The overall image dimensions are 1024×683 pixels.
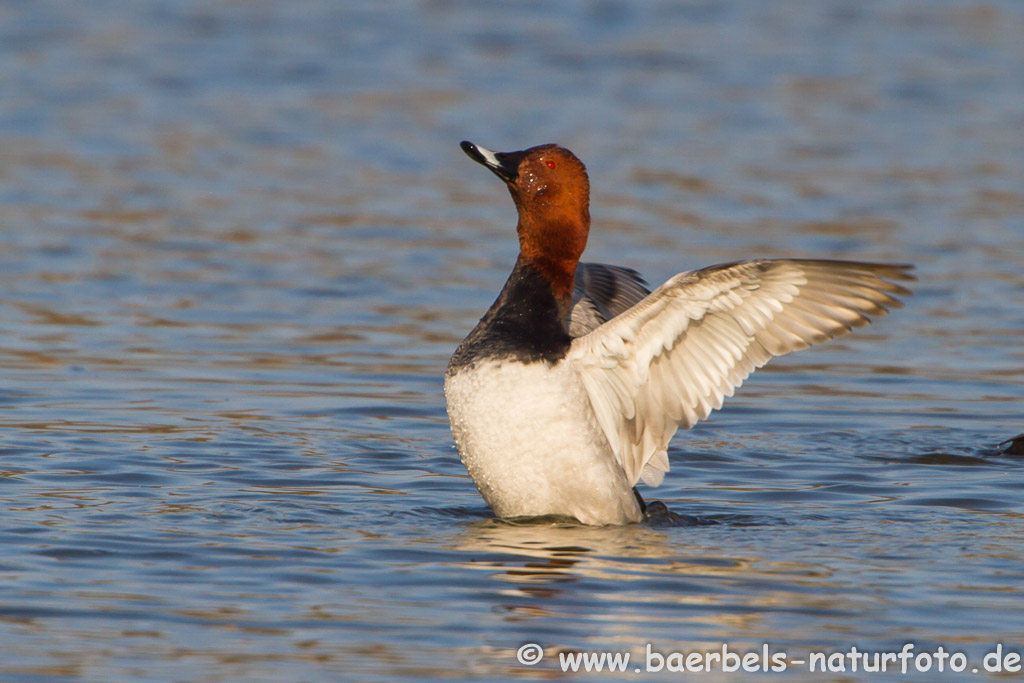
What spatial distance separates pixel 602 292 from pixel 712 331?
5.03ft

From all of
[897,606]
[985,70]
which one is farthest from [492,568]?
[985,70]

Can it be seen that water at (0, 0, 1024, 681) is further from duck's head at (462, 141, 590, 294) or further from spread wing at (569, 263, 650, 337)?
duck's head at (462, 141, 590, 294)

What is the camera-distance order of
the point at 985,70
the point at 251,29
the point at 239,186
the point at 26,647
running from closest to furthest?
the point at 26,647
the point at 239,186
the point at 985,70
the point at 251,29

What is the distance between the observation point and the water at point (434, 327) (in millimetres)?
4973

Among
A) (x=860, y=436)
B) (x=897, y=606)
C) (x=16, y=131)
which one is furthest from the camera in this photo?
(x=16, y=131)

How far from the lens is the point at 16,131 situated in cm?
1573

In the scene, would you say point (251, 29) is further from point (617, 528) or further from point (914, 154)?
point (617, 528)

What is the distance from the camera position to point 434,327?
1005 cm

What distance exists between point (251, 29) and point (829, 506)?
15.8 meters

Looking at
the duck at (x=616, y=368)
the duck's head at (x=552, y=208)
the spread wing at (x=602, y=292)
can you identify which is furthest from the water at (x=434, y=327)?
the duck's head at (x=552, y=208)

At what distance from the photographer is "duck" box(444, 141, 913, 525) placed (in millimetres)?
5652

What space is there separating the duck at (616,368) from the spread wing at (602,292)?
0.86 m

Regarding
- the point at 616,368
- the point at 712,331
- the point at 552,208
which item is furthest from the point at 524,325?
the point at 712,331

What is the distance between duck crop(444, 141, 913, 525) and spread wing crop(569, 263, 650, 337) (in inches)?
33.8
